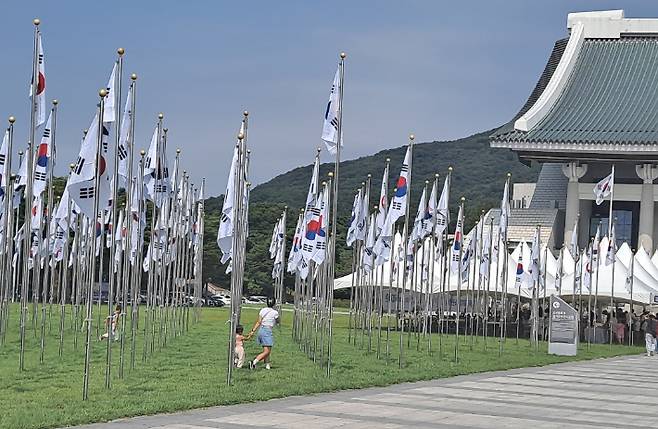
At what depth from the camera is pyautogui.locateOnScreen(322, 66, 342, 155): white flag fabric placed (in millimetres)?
23594

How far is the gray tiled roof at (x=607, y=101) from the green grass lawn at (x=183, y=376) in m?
32.5

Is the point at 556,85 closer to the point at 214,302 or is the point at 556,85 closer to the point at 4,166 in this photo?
the point at 214,302

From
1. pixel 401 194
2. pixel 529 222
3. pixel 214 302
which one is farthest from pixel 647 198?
pixel 401 194

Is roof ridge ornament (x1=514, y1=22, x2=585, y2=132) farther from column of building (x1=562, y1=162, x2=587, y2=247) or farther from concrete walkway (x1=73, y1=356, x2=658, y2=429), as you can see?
concrete walkway (x1=73, y1=356, x2=658, y2=429)

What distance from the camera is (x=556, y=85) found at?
7175 cm

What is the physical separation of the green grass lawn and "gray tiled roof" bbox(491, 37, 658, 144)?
32.5 meters

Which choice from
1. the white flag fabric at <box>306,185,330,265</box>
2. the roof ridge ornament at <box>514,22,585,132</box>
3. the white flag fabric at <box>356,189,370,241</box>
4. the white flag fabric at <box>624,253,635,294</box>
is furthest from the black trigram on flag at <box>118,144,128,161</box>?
the roof ridge ornament at <box>514,22,585,132</box>

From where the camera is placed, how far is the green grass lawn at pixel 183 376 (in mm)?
15508

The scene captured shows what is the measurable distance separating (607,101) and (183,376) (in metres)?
54.5

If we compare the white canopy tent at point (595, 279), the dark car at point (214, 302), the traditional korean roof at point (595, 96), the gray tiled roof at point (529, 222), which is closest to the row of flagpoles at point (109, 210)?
the white canopy tent at point (595, 279)

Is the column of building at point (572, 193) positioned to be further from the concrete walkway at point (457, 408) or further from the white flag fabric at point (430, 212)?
the concrete walkway at point (457, 408)

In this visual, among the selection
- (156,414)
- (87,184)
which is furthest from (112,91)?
(156,414)

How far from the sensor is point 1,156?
27.8 metres

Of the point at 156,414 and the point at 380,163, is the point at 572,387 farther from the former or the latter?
the point at 380,163
